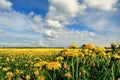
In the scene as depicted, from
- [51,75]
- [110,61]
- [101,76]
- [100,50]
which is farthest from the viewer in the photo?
[100,50]

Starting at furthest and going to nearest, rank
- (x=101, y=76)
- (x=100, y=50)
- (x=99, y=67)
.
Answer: (x=100, y=50)
(x=99, y=67)
(x=101, y=76)

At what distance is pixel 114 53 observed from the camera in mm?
5020

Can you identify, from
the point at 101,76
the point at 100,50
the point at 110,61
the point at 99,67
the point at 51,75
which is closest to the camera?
the point at 101,76

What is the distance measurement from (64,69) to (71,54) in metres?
0.28

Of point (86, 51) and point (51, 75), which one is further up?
point (86, 51)

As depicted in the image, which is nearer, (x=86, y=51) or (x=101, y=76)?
(x=101, y=76)

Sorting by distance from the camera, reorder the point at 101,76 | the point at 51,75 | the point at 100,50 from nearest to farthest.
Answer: the point at 101,76 → the point at 51,75 → the point at 100,50

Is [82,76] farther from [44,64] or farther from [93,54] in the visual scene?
[93,54]

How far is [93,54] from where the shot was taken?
566 cm

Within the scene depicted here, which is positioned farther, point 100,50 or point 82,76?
point 100,50

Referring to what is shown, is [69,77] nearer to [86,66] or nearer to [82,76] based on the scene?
[82,76]

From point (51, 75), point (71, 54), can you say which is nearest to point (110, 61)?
point (71, 54)

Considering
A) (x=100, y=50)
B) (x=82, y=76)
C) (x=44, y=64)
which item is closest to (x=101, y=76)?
(x=82, y=76)

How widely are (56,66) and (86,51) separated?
5.35ft
